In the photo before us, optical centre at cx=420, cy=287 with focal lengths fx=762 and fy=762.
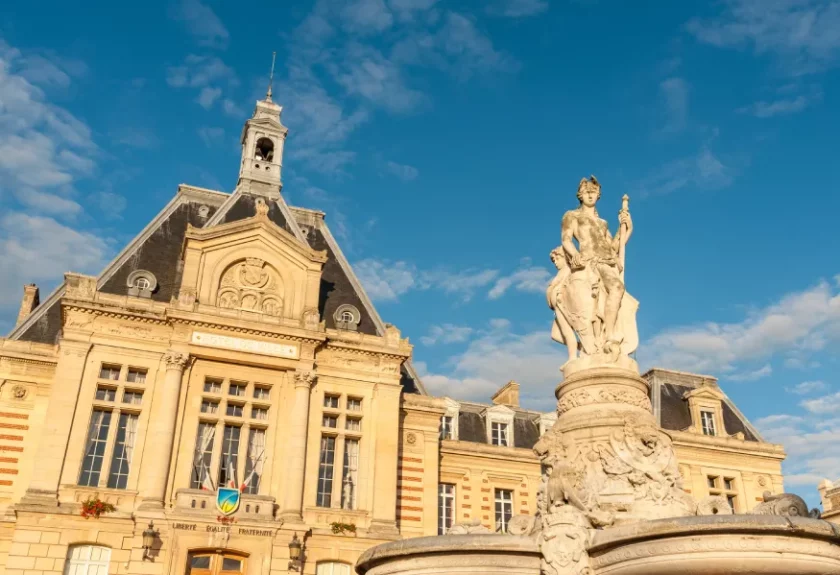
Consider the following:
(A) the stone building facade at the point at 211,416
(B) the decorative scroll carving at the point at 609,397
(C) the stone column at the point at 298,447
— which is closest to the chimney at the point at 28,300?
(A) the stone building facade at the point at 211,416

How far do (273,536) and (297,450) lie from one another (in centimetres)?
306

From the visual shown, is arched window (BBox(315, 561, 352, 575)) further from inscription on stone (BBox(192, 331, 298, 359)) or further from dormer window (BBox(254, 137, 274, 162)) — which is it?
dormer window (BBox(254, 137, 274, 162))

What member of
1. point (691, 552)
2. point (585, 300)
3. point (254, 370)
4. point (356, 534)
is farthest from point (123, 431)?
point (691, 552)

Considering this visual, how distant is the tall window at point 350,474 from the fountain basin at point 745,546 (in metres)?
21.6

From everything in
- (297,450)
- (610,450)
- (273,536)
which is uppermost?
(297,450)

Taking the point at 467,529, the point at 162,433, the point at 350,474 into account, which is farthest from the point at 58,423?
the point at 467,529

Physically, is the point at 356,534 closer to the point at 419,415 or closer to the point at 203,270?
the point at 419,415

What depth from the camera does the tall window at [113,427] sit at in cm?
2564

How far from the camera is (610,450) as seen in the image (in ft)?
32.3

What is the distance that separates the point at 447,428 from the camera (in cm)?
3741

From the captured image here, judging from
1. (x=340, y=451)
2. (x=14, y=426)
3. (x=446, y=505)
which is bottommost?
(x=446, y=505)

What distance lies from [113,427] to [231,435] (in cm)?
401

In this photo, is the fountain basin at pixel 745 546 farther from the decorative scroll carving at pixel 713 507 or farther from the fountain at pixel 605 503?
the decorative scroll carving at pixel 713 507

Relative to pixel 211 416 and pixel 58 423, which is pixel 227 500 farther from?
pixel 58 423
